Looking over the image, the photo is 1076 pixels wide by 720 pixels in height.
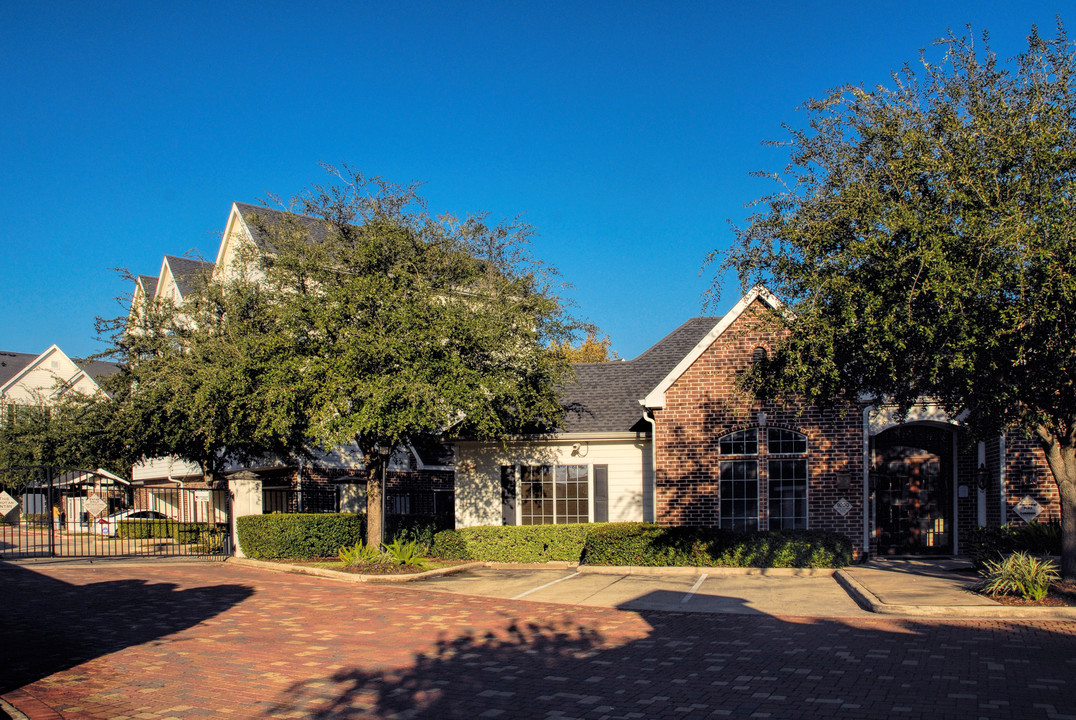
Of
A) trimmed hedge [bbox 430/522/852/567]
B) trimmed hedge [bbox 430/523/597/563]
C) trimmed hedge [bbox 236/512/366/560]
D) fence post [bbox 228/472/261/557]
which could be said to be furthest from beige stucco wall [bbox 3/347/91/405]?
trimmed hedge [bbox 430/522/852/567]

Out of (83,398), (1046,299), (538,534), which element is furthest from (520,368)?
(83,398)

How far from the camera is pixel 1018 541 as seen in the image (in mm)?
16047

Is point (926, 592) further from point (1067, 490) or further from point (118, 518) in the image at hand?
point (118, 518)

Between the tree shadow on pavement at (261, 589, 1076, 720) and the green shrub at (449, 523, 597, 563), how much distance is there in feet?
28.8

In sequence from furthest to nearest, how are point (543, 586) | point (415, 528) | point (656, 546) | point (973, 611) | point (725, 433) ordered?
point (415, 528)
point (725, 433)
point (656, 546)
point (543, 586)
point (973, 611)

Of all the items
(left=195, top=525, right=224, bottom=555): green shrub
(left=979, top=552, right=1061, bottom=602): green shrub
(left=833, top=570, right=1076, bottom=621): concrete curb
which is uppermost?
(left=979, top=552, right=1061, bottom=602): green shrub

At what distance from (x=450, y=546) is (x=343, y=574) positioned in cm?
410

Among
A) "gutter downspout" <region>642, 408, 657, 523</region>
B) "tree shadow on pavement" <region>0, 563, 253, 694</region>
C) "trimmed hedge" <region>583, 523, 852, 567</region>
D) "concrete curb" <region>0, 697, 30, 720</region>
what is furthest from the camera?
"gutter downspout" <region>642, 408, 657, 523</region>

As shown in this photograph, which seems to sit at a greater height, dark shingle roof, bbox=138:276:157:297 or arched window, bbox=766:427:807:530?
dark shingle roof, bbox=138:276:157:297

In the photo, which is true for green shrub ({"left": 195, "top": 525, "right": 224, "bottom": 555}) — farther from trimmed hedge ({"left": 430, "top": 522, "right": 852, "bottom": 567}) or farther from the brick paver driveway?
the brick paver driveway

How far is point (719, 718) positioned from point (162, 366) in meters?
18.7

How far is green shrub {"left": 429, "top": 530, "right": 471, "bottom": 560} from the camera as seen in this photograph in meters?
22.2

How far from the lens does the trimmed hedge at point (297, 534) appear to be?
21.5 meters

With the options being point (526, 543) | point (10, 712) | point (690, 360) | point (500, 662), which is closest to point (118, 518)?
point (526, 543)
